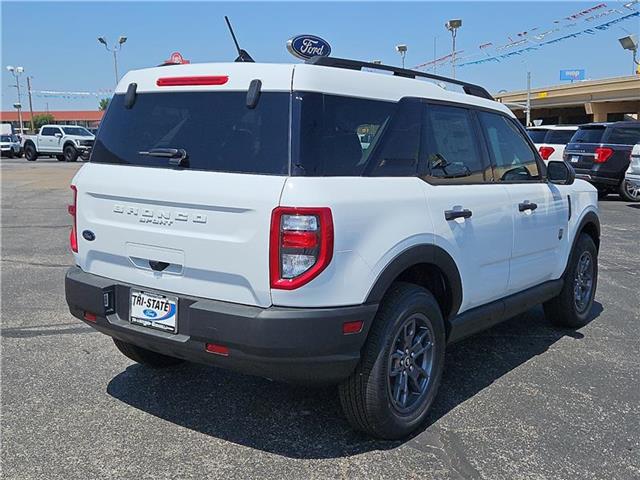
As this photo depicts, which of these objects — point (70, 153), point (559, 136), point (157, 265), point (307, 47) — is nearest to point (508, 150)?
point (307, 47)

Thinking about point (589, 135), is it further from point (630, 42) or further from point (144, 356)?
point (630, 42)

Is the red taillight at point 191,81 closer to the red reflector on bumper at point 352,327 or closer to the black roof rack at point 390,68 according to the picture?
the black roof rack at point 390,68

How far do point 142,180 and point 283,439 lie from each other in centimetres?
157

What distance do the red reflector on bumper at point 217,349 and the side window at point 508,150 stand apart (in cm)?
229

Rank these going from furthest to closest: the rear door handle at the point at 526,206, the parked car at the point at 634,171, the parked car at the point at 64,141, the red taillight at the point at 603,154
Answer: the parked car at the point at 64,141 → the red taillight at the point at 603,154 → the parked car at the point at 634,171 → the rear door handle at the point at 526,206

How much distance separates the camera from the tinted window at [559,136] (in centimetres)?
1883

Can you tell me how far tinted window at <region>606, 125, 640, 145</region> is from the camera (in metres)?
14.8

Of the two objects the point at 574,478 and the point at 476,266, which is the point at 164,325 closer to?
the point at 476,266

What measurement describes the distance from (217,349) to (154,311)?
0.44 meters

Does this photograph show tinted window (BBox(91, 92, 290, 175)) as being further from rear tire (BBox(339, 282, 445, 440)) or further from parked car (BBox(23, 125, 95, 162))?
parked car (BBox(23, 125, 95, 162))

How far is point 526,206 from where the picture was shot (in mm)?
4387

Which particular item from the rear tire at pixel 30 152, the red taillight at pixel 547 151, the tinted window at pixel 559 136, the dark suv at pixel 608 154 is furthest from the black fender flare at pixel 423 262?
the rear tire at pixel 30 152

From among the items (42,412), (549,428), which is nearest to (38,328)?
(42,412)

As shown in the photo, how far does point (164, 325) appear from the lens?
Result: 318 centimetres
